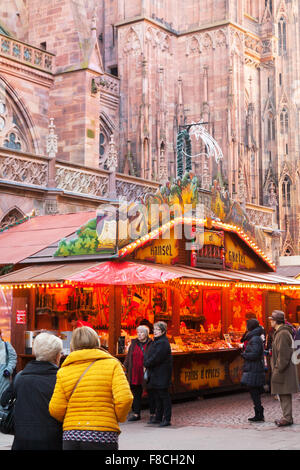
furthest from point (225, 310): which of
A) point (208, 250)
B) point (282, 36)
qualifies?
point (282, 36)

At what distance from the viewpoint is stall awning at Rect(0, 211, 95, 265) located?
14977 mm

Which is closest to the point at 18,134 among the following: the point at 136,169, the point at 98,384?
the point at 136,169

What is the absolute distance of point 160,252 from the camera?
574 inches

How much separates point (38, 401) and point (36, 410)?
0.07m

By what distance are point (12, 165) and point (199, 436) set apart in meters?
→ 9.84

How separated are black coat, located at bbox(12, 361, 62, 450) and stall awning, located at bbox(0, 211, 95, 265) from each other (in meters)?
9.08

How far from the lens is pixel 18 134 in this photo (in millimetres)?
25438

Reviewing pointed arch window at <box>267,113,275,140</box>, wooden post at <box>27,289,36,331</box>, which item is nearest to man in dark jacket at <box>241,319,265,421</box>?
wooden post at <box>27,289,36,331</box>

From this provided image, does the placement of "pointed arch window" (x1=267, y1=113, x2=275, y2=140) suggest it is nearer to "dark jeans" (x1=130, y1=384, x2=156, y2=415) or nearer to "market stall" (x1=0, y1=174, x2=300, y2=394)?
"market stall" (x1=0, y1=174, x2=300, y2=394)

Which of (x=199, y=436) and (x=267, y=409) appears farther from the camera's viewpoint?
(x=267, y=409)

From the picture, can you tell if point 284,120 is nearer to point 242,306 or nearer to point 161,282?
point 242,306

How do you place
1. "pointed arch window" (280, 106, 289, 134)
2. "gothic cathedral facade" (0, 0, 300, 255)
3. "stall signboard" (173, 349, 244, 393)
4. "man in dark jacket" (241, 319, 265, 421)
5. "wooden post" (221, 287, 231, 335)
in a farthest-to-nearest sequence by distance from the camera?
"pointed arch window" (280, 106, 289, 134) → "gothic cathedral facade" (0, 0, 300, 255) → "wooden post" (221, 287, 231, 335) → "stall signboard" (173, 349, 244, 393) → "man in dark jacket" (241, 319, 265, 421)
